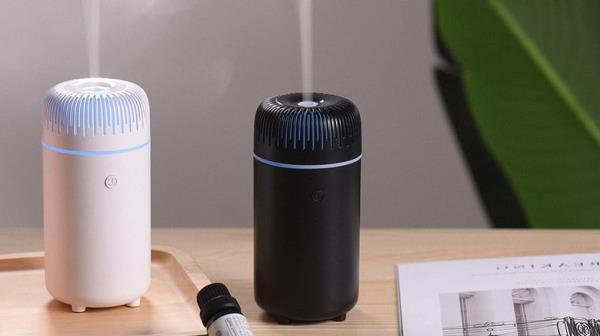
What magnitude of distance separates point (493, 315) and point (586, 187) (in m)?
0.56

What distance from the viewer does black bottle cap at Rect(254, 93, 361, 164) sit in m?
0.75

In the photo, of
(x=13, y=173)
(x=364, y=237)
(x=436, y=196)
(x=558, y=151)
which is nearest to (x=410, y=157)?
(x=436, y=196)

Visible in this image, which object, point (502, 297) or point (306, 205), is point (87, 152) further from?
point (502, 297)

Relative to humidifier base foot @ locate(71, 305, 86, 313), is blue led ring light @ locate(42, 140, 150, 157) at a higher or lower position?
higher

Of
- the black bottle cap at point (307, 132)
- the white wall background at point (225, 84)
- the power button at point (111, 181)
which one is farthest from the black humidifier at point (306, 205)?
the white wall background at point (225, 84)

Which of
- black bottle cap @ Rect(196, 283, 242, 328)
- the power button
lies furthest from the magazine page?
the power button

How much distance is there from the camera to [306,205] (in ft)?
2.50

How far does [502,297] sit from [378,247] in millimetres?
163

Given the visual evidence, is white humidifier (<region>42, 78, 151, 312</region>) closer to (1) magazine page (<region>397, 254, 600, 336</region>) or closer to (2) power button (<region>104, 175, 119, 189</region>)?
(2) power button (<region>104, 175, 119, 189</region>)

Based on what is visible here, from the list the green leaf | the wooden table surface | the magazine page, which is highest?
the green leaf

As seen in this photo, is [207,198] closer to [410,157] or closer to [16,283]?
[410,157]

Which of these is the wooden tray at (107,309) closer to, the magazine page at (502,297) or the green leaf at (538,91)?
the magazine page at (502,297)

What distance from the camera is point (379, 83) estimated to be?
1.29 m

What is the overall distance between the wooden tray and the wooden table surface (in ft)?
0.09
